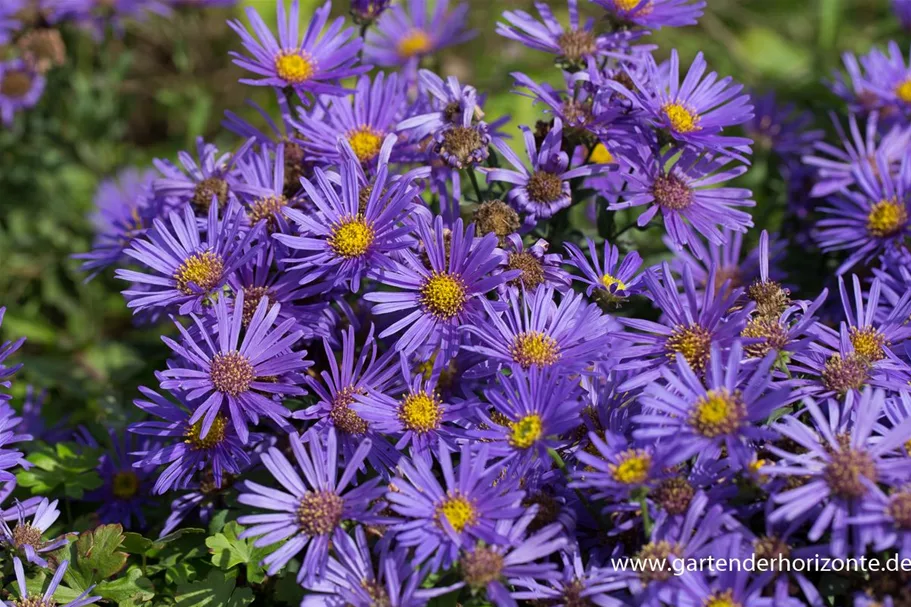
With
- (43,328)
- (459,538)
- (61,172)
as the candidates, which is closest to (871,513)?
(459,538)

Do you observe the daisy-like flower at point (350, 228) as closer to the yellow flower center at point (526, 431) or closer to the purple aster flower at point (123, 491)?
the yellow flower center at point (526, 431)

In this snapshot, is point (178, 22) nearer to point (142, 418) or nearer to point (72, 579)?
point (142, 418)

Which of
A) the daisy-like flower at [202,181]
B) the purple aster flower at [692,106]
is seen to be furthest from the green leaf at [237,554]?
the purple aster flower at [692,106]

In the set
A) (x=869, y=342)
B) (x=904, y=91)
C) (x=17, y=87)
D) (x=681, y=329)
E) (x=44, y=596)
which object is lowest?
(x=44, y=596)

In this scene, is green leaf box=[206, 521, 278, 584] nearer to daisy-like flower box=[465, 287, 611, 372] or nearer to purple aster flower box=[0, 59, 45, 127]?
daisy-like flower box=[465, 287, 611, 372]

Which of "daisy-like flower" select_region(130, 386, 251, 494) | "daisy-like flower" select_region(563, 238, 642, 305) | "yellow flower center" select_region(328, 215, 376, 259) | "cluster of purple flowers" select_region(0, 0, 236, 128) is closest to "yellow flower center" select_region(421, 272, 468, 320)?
"yellow flower center" select_region(328, 215, 376, 259)

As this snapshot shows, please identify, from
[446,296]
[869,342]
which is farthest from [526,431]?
[869,342]

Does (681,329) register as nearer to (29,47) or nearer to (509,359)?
(509,359)
